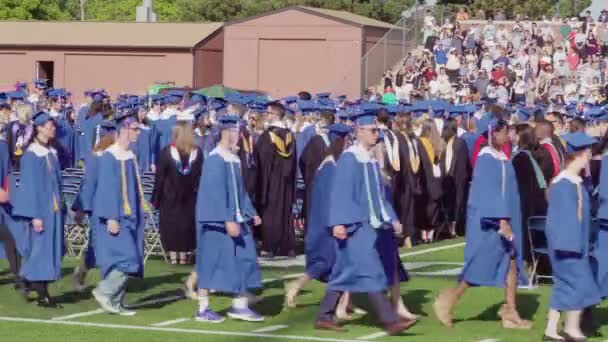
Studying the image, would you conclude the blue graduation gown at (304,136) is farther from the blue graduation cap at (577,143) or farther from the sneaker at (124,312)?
the blue graduation cap at (577,143)

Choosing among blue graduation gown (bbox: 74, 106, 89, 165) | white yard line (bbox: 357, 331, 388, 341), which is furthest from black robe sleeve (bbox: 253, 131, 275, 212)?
blue graduation gown (bbox: 74, 106, 89, 165)

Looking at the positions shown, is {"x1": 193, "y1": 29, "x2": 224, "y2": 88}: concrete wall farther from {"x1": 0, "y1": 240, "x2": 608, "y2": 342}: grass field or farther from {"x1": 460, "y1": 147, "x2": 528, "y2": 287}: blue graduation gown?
{"x1": 460, "y1": 147, "x2": 528, "y2": 287}: blue graduation gown

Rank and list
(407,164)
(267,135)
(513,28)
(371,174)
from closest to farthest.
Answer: (371,174) → (267,135) → (407,164) → (513,28)

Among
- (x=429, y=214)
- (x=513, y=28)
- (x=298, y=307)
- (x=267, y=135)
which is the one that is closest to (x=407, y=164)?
(x=429, y=214)

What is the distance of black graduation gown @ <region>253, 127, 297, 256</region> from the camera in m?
19.6

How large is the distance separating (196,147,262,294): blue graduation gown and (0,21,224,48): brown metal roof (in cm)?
3806

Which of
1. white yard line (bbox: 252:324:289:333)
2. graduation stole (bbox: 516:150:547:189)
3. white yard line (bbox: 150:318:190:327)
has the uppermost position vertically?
graduation stole (bbox: 516:150:547:189)

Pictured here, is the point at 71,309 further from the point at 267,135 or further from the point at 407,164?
the point at 407,164

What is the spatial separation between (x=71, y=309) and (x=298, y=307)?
2169 mm

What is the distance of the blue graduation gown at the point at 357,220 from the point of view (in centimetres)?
1256

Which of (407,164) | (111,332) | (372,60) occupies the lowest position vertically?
(111,332)

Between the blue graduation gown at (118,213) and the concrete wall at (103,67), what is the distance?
37861 mm

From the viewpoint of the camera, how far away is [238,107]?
2005 cm

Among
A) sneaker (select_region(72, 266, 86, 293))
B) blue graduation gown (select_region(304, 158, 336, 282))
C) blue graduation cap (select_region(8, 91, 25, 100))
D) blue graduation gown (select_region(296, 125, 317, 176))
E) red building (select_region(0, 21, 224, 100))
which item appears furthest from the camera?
red building (select_region(0, 21, 224, 100))
